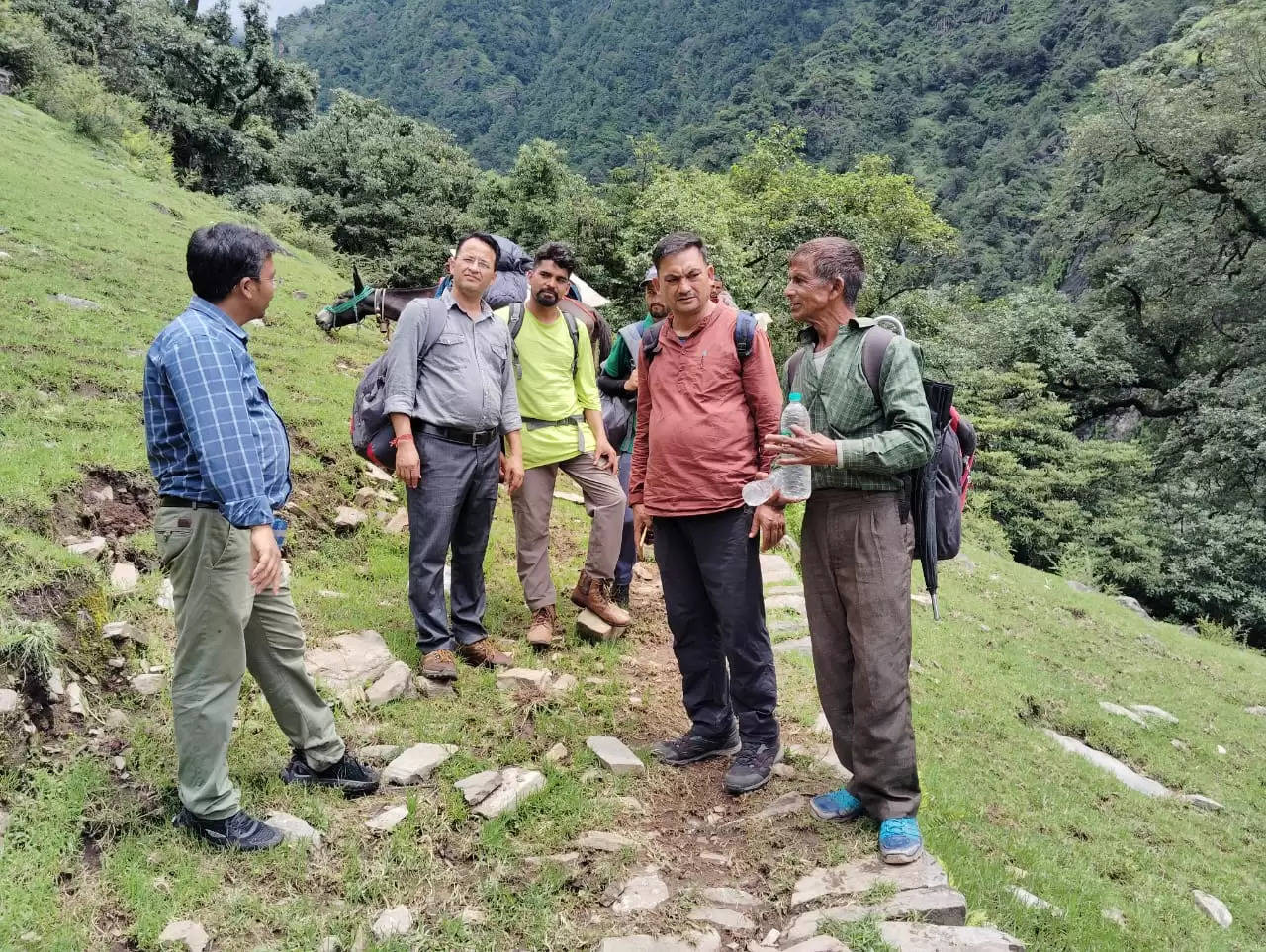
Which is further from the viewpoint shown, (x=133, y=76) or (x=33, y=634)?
(x=133, y=76)

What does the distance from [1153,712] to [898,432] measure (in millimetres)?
6626

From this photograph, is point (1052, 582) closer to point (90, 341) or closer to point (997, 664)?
point (997, 664)

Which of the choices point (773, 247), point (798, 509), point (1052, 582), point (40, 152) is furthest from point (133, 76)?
point (1052, 582)

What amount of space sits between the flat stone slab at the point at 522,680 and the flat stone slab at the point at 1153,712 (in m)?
6.08

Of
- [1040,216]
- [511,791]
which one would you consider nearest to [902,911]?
[511,791]

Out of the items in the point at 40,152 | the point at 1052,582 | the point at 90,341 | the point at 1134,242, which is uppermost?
the point at 1134,242

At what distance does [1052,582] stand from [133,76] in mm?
31563

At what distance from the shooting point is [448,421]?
14.1ft

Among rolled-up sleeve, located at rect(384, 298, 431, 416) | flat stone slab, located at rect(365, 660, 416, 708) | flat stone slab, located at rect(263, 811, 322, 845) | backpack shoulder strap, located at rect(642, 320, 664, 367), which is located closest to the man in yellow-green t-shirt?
rolled-up sleeve, located at rect(384, 298, 431, 416)

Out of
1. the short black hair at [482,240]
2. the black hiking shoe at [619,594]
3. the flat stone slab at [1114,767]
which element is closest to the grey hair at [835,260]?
the short black hair at [482,240]

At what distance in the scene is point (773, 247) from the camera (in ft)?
85.0

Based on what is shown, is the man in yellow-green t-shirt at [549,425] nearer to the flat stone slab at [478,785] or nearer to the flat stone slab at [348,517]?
the flat stone slab at [478,785]

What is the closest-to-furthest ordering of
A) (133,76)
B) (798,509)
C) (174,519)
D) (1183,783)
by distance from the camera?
1. (174,519)
2. (1183,783)
3. (798,509)
4. (133,76)

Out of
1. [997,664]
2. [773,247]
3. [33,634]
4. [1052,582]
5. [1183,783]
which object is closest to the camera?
[33,634]
